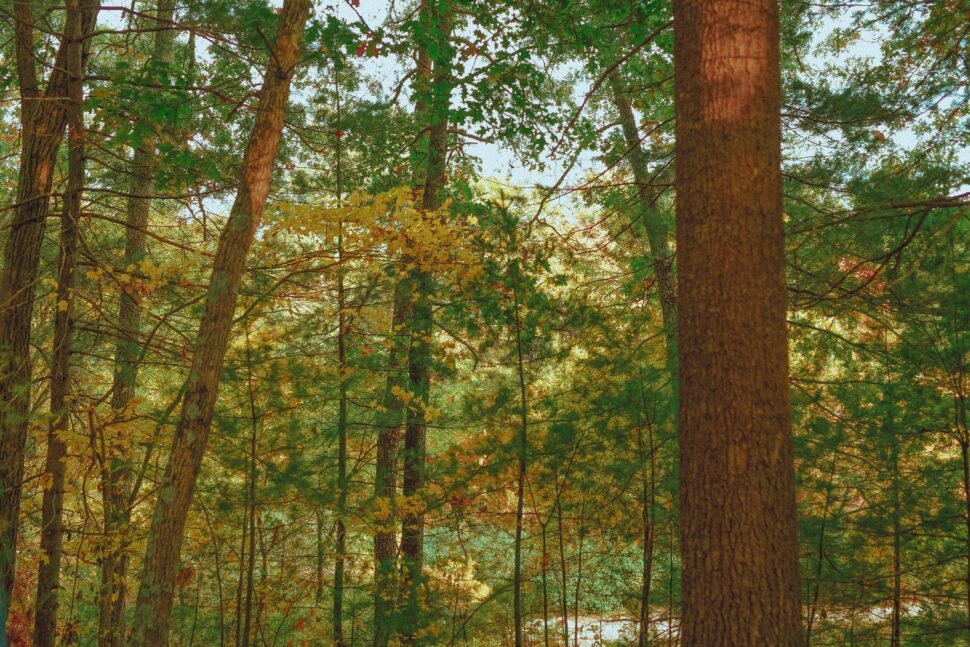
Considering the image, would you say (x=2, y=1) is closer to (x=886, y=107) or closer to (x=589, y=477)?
(x=589, y=477)

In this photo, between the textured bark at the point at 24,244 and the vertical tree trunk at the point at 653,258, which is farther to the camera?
the vertical tree trunk at the point at 653,258

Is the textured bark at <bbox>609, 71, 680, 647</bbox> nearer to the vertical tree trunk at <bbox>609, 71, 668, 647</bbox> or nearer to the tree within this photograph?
the vertical tree trunk at <bbox>609, 71, 668, 647</bbox>

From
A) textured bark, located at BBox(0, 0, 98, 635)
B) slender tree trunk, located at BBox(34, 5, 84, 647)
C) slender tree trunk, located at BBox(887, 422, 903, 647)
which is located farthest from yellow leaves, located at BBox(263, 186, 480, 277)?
slender tree trunk, located at BBox(887, 422, 903, 647)

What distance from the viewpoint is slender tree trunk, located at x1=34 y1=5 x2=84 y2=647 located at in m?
5.62

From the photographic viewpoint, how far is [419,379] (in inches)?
296

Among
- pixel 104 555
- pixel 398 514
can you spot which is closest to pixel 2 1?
pixel 104 555

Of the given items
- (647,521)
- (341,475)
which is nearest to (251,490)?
(341,475)

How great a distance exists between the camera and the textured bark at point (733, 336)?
107 inches

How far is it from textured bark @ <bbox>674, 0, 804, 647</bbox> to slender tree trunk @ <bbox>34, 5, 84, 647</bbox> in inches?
182

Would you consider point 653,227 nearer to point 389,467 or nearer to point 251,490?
point 251,490

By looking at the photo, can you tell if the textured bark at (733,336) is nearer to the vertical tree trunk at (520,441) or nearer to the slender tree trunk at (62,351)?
the vertical tree trunk at (520,441)

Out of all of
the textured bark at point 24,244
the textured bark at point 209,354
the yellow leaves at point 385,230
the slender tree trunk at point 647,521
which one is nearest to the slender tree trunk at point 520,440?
the yellow leaves at point 385,230

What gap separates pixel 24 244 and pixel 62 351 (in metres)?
0.86

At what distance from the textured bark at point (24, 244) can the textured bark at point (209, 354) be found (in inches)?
69.1
